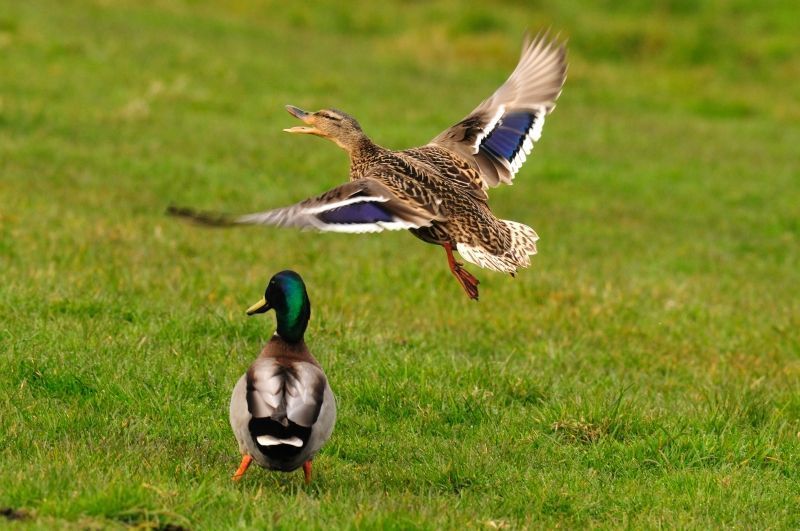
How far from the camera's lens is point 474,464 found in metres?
6.72

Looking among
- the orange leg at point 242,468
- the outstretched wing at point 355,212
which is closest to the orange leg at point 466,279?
the outstretched wing at point 355,212

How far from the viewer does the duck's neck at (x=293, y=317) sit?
6.40 m

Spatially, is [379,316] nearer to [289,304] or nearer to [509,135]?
[509,135]

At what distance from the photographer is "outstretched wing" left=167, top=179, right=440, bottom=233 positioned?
21.0 ft

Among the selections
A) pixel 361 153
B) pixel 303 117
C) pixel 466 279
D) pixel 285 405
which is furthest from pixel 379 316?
pixel 285 405

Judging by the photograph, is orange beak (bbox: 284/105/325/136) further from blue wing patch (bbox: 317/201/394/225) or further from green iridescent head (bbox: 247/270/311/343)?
green iridescent head (bbox: 247/270/311/343)

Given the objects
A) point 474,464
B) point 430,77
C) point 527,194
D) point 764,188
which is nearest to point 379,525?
point 474,464

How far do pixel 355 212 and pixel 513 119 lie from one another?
2.44m

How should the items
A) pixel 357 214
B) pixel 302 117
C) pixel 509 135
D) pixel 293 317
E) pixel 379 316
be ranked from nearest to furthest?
pixel 293 317 → pixel 357 214 → pixel 302 117 → pixel 509 135 → pixel 379 316

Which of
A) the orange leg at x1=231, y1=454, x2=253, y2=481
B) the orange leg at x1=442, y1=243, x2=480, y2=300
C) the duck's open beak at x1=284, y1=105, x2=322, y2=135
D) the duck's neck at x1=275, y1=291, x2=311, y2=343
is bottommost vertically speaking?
the orange leg at x1=231, y1=454, x2=253, y2=481

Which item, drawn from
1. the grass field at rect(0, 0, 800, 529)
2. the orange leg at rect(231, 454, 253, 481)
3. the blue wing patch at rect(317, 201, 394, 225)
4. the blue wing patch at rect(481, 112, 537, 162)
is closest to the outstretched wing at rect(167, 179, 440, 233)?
the blue wing patch at rect(317, 201, 394, 225)

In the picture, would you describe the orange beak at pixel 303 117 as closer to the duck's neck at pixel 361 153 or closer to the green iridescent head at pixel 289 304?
the duck's neck at pixel 361 153

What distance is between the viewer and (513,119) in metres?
8.84

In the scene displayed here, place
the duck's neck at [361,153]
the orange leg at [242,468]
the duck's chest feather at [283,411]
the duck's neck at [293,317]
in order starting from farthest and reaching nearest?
the duck's neck at [361,153] < the duck's neck at [293,317] < the orange leg at [242,468] < the duck's chest feather at [283,411]
